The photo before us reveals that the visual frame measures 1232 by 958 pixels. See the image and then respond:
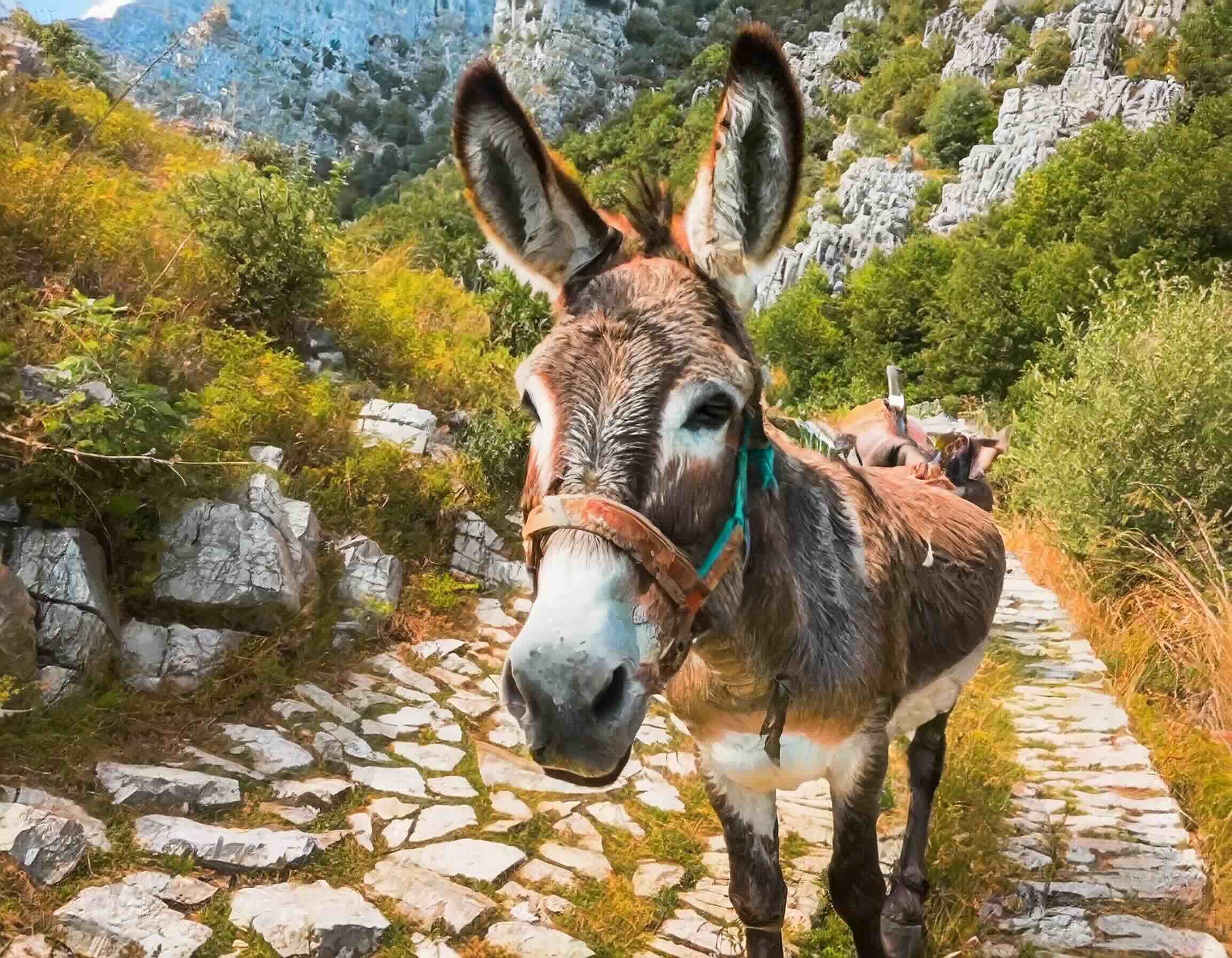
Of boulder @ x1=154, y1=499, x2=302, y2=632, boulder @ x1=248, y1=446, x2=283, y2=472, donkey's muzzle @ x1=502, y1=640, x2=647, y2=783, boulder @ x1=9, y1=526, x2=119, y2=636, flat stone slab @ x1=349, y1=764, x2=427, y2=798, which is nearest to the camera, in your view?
donkey's muzzle @ x1=502, y1=640, x2=647, y2=783

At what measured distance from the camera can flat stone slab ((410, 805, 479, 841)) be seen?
137 inches

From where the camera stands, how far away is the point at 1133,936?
2.99 meters

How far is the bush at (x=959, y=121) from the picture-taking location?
4450 centimetres

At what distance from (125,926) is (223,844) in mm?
452

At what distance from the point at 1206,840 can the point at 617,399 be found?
409 cm

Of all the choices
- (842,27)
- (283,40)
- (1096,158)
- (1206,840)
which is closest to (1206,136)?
(1096,158)

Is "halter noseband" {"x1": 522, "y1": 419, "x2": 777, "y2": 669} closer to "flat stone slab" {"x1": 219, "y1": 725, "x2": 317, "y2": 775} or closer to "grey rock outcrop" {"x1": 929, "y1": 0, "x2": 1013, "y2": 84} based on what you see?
"flat stone slab" {"x1": 219, "y1": 725, "x2": 317, "y2": 775}

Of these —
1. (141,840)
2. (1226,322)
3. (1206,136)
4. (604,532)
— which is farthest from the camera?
(1206,136)

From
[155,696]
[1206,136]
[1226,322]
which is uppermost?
[1206,136]

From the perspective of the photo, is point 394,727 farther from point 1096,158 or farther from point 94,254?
point 1096,158

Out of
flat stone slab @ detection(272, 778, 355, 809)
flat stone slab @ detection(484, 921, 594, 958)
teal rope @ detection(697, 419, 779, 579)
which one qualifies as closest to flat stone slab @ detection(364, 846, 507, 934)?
flat stone slab @ detection(484, 921, 594, 958)

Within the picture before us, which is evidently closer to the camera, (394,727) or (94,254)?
(394,727)

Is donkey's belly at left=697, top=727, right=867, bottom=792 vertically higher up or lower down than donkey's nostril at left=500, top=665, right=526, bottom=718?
lower down

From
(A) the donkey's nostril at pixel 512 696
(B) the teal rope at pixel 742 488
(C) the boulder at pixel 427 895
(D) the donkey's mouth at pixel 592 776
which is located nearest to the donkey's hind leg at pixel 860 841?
(B) the teal rope at pixel 742 488
